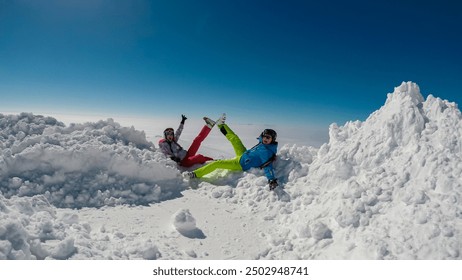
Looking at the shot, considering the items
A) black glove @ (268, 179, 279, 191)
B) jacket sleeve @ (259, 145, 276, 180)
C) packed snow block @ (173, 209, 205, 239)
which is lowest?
packed snow block @ (173, 209, 205, 239)

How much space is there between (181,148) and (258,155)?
2588 mm

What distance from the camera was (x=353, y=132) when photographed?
729 cm

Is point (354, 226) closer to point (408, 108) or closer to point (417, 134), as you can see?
point (417, 134)

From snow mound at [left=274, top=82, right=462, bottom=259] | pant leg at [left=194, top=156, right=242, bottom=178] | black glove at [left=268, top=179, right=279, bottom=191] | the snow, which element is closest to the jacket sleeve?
black glove at [left=268, top=179, right=279, bottom=191]

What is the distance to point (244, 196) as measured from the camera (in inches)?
273

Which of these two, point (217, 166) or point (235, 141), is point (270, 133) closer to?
point (235, 141)

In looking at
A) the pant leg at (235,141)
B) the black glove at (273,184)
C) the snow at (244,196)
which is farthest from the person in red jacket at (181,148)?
the black glove at (273,184)

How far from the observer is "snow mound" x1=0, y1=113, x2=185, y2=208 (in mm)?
6410

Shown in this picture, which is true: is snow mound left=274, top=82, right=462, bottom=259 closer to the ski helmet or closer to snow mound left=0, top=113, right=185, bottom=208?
the ski helmet

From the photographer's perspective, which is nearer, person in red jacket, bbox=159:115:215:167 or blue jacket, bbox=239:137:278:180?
blue jacket, bbox=239:137:278:180

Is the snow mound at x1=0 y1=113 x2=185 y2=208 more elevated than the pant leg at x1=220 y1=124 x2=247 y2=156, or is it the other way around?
the pant leg at x1=220 y1=124 x2=247 y2=156

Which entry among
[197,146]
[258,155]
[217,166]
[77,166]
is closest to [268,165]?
[258,155]

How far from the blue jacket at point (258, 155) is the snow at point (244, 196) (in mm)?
206

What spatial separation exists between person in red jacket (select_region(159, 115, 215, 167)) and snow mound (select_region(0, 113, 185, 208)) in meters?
0.59
